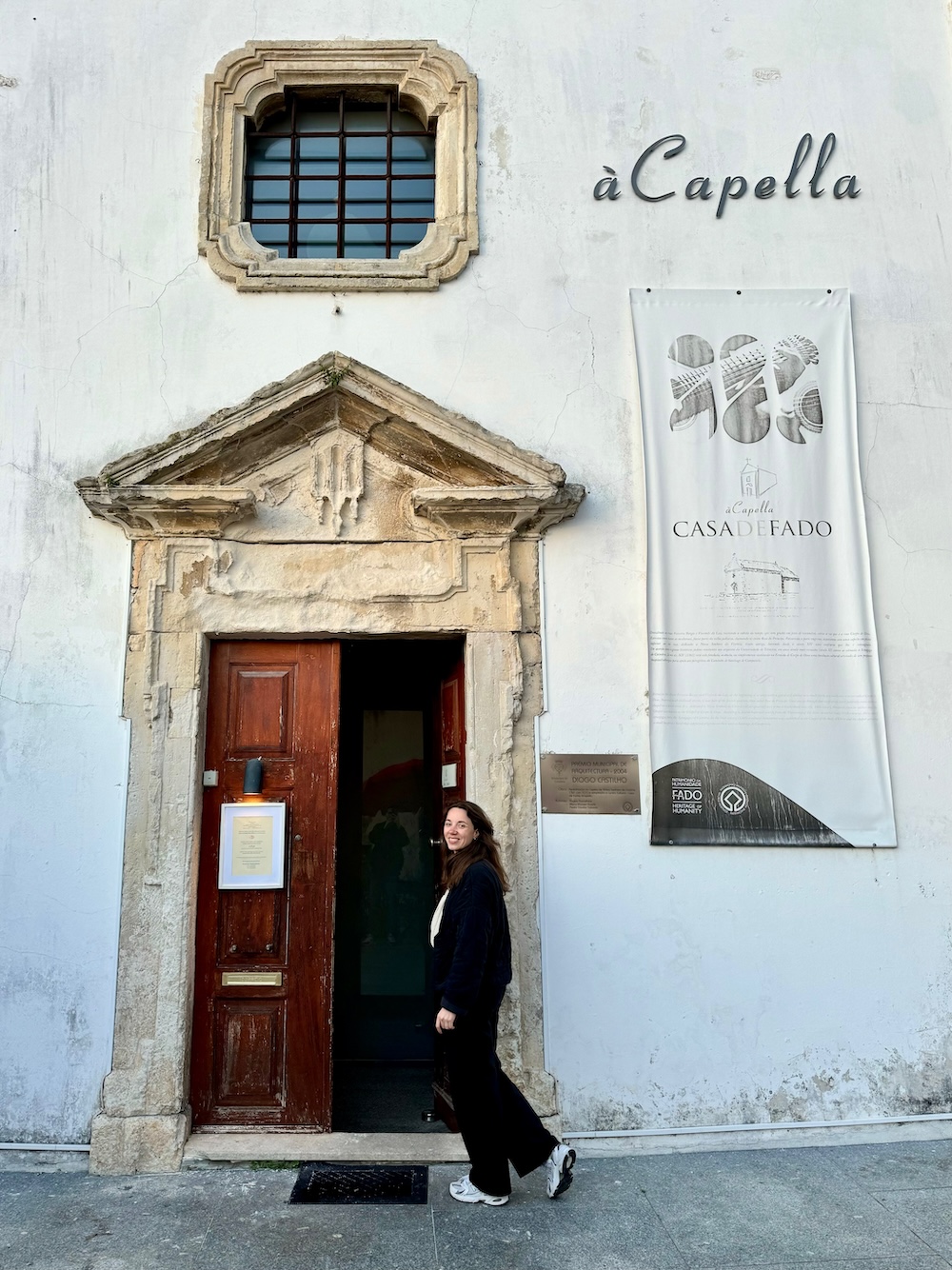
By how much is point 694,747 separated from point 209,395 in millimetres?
3254

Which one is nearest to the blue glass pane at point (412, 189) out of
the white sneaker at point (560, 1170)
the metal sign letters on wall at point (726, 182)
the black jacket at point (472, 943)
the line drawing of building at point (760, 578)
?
the metal sign letters on wall at point (726, 182)

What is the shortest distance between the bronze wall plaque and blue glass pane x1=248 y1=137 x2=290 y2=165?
4.01 m

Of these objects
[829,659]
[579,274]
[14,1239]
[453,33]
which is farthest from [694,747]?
[453,33]

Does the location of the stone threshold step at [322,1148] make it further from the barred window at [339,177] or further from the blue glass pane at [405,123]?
the blue glass pane at [405,123]

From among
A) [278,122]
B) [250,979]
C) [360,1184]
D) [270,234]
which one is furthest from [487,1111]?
[278,122]

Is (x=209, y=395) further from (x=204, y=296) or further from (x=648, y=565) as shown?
(x=648, y=565)

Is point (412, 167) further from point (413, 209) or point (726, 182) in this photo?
point (726, 182)

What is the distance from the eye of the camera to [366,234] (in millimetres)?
5988

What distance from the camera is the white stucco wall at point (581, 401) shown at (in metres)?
4.93

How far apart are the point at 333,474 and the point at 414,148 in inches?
90.5

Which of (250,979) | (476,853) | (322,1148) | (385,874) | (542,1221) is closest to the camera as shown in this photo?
(542,1221)

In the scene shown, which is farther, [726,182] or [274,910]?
[726,182]

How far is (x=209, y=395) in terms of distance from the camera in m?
5.49

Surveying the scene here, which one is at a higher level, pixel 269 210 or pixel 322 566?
pixel 269 210
